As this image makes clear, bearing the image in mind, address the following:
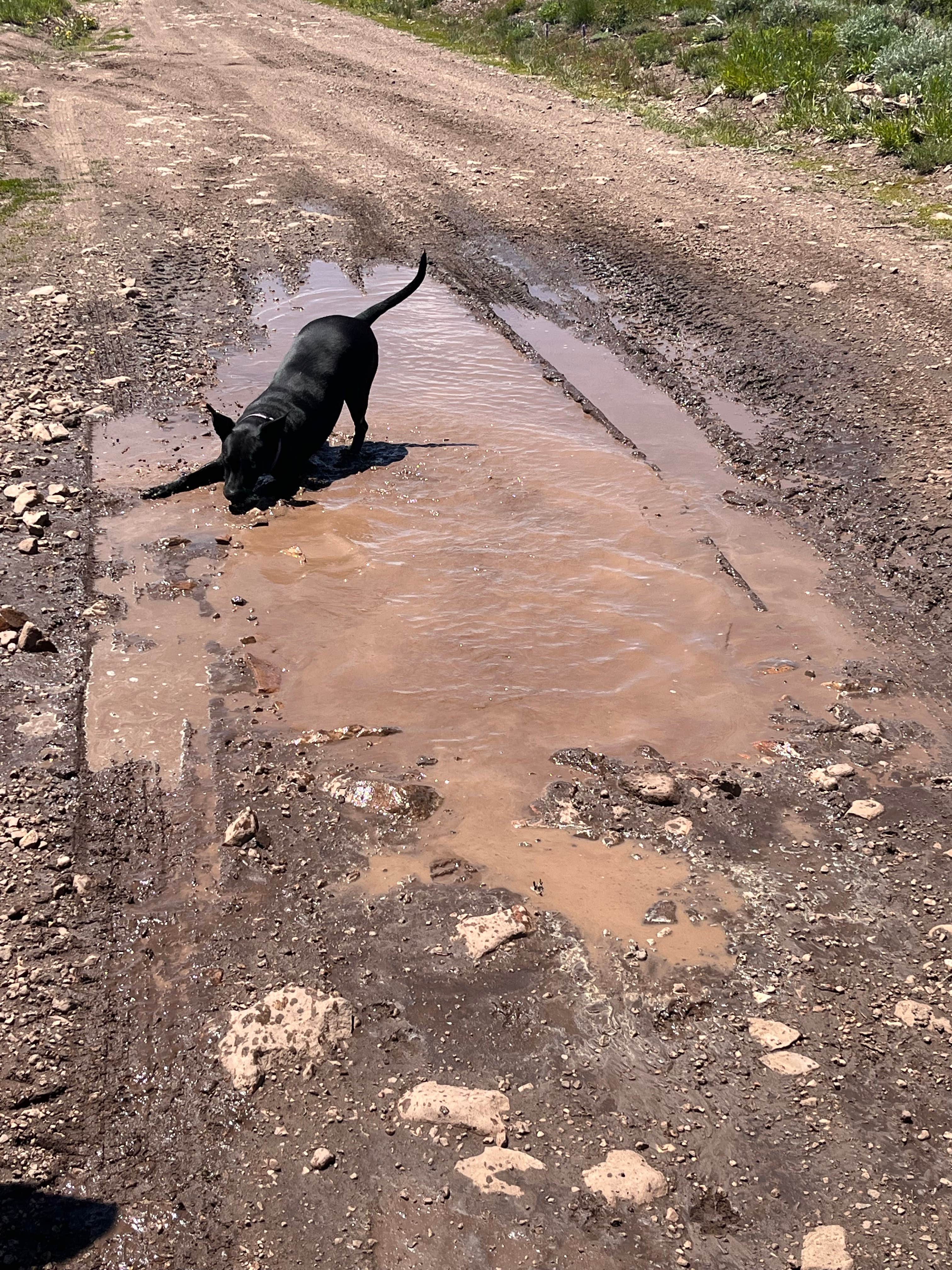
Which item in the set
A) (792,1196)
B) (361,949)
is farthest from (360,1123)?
(792,1196)

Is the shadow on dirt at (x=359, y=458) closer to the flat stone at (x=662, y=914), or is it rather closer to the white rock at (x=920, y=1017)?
the flat stone at (x=662, y=914)

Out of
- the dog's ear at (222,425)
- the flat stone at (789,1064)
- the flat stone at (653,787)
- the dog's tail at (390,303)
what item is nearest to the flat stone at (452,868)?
the flat stone at (653,787)

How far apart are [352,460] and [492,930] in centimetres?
427

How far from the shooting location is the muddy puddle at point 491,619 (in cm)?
418

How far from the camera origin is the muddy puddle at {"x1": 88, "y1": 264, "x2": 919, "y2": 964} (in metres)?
4.18

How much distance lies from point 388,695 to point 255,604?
3.58ft

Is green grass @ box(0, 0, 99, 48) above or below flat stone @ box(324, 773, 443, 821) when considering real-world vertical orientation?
above

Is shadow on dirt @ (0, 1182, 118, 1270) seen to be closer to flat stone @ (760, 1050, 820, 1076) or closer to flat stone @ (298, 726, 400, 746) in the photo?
flat stone @ (760, 1050, 820, 1076)

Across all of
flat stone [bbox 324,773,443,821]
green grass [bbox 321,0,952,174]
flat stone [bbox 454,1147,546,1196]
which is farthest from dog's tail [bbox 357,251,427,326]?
green grass [bbox 321,0,952,174]

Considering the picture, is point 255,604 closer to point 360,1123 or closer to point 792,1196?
point 360,1123

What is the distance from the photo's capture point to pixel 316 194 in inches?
479

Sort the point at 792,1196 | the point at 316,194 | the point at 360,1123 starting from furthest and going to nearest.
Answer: the point at 316,194 < the point at 360,1123 < the point at 792,1196

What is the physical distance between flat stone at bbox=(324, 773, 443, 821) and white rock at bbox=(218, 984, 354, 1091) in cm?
93

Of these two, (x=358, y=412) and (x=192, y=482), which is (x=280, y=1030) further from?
(x=358, y=412)
